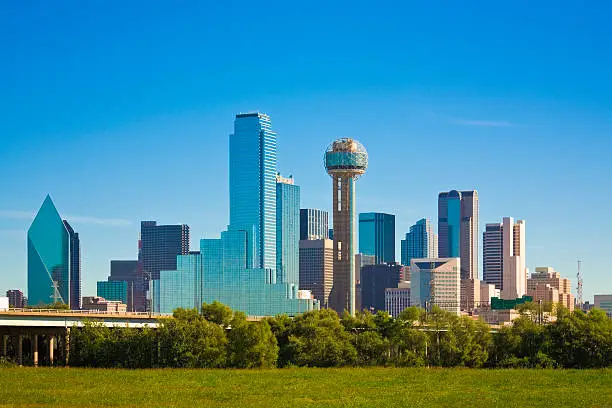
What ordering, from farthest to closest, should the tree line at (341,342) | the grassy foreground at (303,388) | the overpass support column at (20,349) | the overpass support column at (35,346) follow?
the overpass support column at (35,346) < the overpass support column at (20,349) < the tree line at (341,342) < the grassy foreground at (303,388)

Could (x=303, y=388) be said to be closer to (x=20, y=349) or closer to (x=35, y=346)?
(x=20, y=349)

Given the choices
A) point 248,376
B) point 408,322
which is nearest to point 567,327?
point 408,322

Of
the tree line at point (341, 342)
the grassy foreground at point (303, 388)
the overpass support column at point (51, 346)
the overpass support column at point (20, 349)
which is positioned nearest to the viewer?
the grassy foreground at point (303, 388)

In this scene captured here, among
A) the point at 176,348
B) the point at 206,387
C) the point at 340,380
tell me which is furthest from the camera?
the point at 176,348

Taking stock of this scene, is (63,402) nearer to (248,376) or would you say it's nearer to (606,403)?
(248,376)

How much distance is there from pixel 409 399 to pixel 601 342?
183ft

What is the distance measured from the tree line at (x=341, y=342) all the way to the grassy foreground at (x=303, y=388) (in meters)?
8.23

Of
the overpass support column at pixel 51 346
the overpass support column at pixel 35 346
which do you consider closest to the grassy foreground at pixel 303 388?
the overpass support column at pixel 51 346

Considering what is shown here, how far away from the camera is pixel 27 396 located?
291 ft

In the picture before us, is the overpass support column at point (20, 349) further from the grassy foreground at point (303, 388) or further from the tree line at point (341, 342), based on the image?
the grassy foreground at point (303, 388)

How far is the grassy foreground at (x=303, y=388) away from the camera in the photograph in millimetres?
87000

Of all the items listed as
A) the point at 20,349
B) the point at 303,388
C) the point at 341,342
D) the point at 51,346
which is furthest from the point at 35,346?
the point at 303,388

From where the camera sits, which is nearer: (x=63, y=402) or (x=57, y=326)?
(x=63, y=402)

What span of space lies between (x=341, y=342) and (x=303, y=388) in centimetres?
3668
